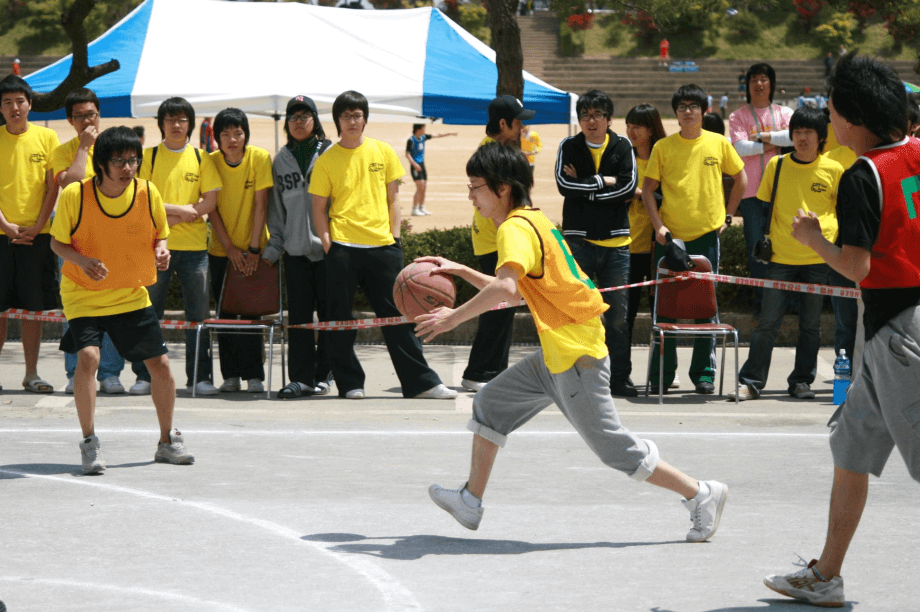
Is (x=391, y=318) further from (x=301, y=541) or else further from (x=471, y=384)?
(x=301, y=541)

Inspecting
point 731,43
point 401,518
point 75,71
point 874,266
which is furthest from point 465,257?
point 731,43

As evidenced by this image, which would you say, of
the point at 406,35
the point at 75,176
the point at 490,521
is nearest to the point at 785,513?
the point at 490,521

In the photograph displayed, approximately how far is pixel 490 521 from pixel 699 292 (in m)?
4.25

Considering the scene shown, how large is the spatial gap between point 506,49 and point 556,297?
742 cm

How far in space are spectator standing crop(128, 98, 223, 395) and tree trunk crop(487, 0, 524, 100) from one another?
12.5 feet

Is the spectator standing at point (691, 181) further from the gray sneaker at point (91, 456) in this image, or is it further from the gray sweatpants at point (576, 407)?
the gray sneaker at point (91, 456)

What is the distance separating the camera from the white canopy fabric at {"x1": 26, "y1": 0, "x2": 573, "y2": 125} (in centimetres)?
1234

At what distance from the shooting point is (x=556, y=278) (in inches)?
215

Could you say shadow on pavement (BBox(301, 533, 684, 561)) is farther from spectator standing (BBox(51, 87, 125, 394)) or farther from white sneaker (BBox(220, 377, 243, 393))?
white sneaker (BBox(220, 377, 243, 393))

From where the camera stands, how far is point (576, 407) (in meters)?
5.43

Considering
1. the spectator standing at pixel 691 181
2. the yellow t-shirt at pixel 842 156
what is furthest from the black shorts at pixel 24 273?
the yellow t-shirt at pixel 842 156

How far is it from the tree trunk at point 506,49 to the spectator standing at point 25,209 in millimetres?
4650

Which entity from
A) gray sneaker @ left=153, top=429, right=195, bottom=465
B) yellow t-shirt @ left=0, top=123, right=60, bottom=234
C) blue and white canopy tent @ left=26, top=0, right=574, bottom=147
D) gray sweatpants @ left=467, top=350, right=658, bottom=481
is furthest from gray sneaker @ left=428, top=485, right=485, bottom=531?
Answer: blue and white canopy tent @ left=26, top=0, right=574, bottom=147

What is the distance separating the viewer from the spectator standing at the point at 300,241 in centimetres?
961
